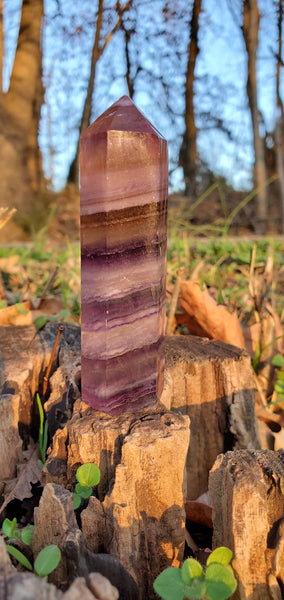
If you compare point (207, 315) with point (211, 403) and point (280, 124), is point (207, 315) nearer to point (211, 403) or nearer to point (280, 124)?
point (211, 403)

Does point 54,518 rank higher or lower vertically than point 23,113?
lower

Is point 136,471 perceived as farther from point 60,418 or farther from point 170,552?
point 60,418

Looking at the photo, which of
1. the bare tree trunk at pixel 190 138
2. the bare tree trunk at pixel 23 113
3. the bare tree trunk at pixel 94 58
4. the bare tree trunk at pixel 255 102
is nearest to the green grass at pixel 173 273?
the bare tree trunk at pixel 23 113

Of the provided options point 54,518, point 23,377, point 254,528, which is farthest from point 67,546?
point 23,377

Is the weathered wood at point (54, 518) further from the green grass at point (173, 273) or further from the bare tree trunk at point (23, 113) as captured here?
the bare tree trunk at point (23, 113)

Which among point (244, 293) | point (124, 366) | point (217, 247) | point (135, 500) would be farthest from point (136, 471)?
point (217, 247)

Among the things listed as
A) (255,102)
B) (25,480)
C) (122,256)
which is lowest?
(25,480)
